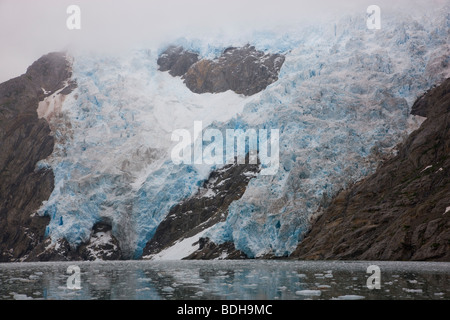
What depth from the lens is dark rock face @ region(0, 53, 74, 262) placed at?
460 feet

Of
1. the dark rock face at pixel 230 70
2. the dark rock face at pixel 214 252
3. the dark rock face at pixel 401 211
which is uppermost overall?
the dark rock face at pixel 230 70

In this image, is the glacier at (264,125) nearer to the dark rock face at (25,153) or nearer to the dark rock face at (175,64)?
the dark rock face at (25,153)

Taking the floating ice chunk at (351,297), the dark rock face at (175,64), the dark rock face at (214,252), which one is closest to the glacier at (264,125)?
the dark rock face at (214,252)

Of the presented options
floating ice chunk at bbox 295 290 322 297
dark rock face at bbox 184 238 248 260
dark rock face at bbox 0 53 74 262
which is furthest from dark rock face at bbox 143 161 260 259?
floating ice chunk at bbox 295 290 322 297

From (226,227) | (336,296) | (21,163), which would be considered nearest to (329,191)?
(226,227)

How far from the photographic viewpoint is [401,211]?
76812 mm

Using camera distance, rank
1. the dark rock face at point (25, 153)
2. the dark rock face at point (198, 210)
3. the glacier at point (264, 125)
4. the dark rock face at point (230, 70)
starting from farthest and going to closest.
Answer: the dark rock face at point (230, 70)
the dark rock face at point (25, 153)
the dark rock face at point (198, 210)
the glacier at point (264, 125)

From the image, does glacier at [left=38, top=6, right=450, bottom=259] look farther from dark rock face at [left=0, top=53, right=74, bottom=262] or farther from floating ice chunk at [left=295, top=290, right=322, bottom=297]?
floating ice chunk at [left=295, top=290, right=322, bottom=297]

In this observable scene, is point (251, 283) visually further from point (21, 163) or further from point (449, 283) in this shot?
point (21, 163)

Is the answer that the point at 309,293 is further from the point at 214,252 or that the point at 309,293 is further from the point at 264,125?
the point at 264,125

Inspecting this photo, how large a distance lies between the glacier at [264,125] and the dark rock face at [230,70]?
448 cm

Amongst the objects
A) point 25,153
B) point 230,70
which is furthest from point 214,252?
point 230,70

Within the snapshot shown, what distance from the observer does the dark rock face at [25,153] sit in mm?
140125
